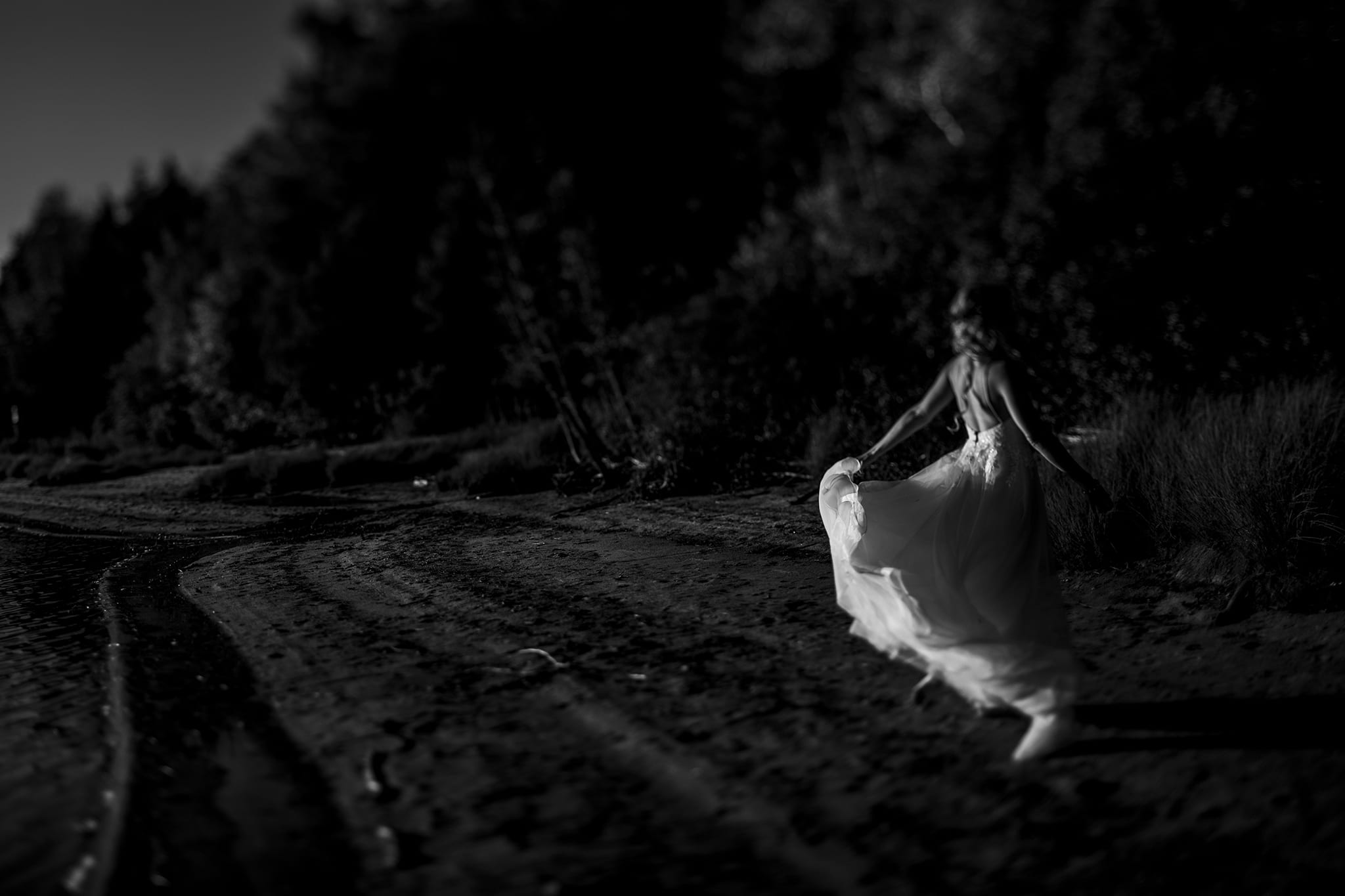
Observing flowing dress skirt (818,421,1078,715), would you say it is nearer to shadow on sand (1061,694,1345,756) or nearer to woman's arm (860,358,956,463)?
woman's arm (860,358,956,463)

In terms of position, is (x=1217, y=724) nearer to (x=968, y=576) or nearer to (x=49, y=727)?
(x=968, y=576)

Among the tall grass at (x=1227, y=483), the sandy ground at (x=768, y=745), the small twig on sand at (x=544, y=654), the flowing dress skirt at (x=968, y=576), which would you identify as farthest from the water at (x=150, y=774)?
the tall grass at (x=1227, y=483)

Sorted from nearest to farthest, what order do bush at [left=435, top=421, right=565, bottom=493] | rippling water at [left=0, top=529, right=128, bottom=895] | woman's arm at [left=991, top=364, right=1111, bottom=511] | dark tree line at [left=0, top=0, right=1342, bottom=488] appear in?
rippling water at [left=0, top=529, right=128, bottom=895]
woman's arm at [left=991, top=364, right=1111, bottom=511]
dark tree line at [left=0, top=0, right=1342, bottom=488]
bush at [left=435, top=421, right=565, bottom=493]

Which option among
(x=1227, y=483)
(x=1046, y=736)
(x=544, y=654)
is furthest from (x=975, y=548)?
(x=1227, y=483)

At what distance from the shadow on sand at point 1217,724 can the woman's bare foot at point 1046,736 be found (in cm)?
10

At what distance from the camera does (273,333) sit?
27.6 m

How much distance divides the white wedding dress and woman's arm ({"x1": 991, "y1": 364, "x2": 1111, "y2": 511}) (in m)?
0.10

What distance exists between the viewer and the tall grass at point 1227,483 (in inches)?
204

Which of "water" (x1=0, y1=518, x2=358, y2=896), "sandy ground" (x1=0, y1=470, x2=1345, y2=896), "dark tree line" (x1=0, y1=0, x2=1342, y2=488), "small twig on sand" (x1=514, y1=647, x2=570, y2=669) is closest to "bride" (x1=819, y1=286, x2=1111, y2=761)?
"sandy ground" (x1=0, y1=470, x2=1345, y2=896)

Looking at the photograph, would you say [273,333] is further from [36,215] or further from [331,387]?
[36,215]

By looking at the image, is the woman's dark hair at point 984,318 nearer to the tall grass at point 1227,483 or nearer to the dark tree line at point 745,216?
the tall grass at point 1227,483

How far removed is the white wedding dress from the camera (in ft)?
11.8

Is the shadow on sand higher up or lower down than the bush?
lower down

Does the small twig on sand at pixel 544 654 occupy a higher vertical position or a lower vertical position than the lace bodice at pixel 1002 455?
lower
